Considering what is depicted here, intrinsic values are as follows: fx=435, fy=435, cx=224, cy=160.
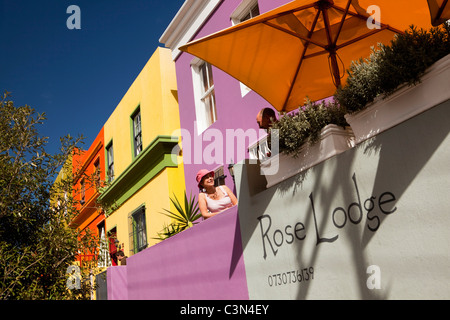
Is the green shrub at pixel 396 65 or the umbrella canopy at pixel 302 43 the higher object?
the umbrella canopy at pixel 302 43

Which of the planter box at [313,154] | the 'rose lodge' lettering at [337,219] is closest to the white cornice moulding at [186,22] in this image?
the planter box at [313,154]

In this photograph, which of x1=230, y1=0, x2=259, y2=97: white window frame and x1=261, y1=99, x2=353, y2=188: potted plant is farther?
x1=230, y1=0, x2=259, y2=97: white window frame

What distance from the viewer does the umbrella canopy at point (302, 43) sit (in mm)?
4891

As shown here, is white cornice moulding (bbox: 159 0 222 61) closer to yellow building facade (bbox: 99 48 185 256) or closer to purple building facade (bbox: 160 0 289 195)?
purple building facade (bbox: 160 0 289 195)

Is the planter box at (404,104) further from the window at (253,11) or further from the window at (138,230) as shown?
the window at (138,230)

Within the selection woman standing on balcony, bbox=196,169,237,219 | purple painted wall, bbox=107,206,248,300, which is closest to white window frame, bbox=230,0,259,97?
woman standing on balcony, bbox=196,169,237,219

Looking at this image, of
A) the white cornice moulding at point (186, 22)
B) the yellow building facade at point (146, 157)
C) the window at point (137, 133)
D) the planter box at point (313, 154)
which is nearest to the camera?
the planter box at point (313, 154)

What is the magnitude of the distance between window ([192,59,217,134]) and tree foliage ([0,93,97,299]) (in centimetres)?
366

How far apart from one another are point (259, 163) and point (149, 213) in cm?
790

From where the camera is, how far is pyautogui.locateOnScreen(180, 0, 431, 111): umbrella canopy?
4.89 meters

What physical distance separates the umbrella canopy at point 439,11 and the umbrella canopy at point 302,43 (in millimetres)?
1325

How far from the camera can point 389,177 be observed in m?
3.25
